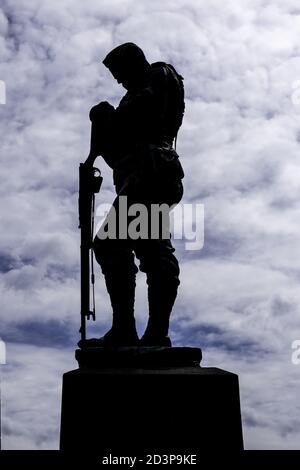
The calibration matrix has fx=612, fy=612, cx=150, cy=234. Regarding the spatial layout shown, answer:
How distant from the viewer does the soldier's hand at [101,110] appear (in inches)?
264

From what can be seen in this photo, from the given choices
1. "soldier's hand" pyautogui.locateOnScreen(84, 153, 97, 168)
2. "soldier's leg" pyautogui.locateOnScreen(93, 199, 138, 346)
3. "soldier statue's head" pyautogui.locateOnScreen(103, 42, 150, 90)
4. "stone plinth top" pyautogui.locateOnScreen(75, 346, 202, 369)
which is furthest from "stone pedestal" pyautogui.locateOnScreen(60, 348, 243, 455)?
"soldier statue's head" pyautogui.locateOnScreen(103, 42, 150, 90)

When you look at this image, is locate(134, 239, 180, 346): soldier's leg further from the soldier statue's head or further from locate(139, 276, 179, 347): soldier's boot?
the soldier statue's head

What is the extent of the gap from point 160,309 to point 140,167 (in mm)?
1475

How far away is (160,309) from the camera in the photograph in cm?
614

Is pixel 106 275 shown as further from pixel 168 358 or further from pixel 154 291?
pixel 168 358

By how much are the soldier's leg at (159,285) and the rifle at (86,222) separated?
0.65m

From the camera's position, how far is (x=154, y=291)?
20.3 feet

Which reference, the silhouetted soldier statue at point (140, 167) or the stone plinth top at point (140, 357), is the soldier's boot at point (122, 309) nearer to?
the silhouetted soldier statue at point (140, 167)

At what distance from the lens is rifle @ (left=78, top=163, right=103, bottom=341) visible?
6.58 meters

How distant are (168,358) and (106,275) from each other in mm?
1147

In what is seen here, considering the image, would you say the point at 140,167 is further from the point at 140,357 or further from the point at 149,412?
the point at 149,412

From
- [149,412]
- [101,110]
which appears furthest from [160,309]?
Result: [101,110]
